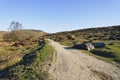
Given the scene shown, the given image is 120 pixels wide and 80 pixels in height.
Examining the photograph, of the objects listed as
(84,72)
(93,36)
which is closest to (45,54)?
(84,72)

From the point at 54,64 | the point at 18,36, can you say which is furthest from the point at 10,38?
the point at 54,64

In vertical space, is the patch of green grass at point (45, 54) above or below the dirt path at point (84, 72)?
above

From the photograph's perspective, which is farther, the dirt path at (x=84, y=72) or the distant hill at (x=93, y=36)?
the distant hill at (x=93, y=36)

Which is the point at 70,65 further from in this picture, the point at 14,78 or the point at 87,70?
the point at 14,78

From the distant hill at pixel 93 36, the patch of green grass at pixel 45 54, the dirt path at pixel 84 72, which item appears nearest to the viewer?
the dirt path at pixel 84 72

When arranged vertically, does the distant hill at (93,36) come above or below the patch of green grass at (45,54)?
below

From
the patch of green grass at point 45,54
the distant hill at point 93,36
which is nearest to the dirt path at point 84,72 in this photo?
the patch of green grass at point 45,54

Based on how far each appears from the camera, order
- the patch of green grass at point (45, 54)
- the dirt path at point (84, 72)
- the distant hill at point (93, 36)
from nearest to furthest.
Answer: the dirt path at point (84, 72) < the patch of green grass at point (45, 54) < the distant hill at point (93, 36)

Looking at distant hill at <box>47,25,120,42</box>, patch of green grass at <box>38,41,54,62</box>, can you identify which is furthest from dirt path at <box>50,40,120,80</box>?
distant hill at <box>47,25,120,42</box>

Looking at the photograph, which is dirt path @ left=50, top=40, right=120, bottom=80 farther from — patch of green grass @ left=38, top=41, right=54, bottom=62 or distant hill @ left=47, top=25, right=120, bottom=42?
distant hill @ left=47, top=25, right=120, bottom=42

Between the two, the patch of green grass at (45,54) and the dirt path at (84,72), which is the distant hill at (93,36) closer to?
the patch of green grass at (45,54)

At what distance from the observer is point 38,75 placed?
905 inches

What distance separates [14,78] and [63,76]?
5.08m

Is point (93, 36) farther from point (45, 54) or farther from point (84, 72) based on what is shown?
point (84, 72)
